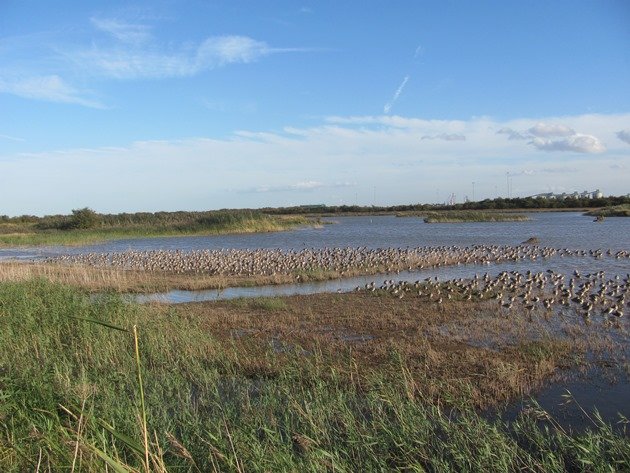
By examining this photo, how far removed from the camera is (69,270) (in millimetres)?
22594

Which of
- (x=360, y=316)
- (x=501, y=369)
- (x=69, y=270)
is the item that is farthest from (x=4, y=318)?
(x=69, y=270)

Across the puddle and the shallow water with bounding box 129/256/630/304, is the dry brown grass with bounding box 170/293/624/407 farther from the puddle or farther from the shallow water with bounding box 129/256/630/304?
the shallow water with bounding box 129/256/630/304

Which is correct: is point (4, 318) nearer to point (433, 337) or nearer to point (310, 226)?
point (433, 337)

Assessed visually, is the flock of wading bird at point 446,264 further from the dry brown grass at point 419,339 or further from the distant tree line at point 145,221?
the distant tree line at point 145,221

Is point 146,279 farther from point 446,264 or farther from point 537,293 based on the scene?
point 537,293

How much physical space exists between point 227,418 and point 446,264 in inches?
774

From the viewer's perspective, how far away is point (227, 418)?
629 centimetres

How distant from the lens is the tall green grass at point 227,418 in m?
4.99

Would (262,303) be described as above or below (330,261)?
below

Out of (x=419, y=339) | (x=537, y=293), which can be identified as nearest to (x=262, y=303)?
(x=419, y=339)

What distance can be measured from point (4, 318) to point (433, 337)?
27.0 feet

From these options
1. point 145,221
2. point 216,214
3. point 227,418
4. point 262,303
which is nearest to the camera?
point 227,418

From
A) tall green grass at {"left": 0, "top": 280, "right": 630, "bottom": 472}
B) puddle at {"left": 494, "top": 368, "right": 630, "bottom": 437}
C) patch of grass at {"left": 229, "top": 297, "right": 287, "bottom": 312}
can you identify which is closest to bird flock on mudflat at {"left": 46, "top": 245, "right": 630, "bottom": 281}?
patch of grass at {"left": 229, "top": 297, "right": 287, "bottom": 312}

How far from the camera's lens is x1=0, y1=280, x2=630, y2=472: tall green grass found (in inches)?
197
